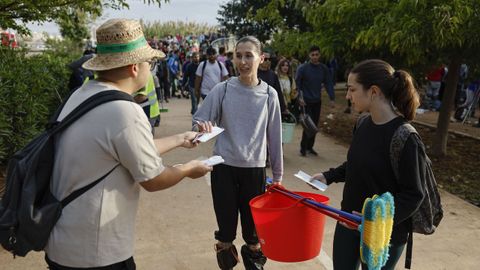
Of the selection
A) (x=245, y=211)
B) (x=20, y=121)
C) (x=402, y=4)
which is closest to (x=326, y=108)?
(x=402, y=4)

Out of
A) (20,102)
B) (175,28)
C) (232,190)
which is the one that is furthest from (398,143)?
(175,28)

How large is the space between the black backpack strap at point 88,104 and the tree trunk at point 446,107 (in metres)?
7.10

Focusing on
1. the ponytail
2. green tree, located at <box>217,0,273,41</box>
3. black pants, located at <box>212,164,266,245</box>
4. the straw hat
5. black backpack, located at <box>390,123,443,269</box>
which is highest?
the straw hat

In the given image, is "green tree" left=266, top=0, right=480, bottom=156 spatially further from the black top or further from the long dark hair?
the black top

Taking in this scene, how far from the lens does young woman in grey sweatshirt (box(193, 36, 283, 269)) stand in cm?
327

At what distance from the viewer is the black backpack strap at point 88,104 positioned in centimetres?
180

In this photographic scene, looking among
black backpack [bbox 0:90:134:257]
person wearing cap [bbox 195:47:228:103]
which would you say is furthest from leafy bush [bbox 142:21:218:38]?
black backpack [bbox 0:90:134:257]

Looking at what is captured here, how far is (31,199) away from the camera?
5.74ft

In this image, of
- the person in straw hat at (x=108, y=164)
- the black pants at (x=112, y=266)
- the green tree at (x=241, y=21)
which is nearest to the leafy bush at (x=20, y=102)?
the black pants at (x=112, y=266)

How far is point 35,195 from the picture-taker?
1770mm

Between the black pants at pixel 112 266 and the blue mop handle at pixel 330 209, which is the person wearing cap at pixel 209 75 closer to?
the blue mop handle at pixel 330 209

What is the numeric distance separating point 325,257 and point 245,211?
3.51 feet

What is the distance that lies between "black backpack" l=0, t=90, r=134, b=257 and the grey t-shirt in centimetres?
3

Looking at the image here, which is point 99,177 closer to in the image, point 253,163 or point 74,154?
point 74,154
